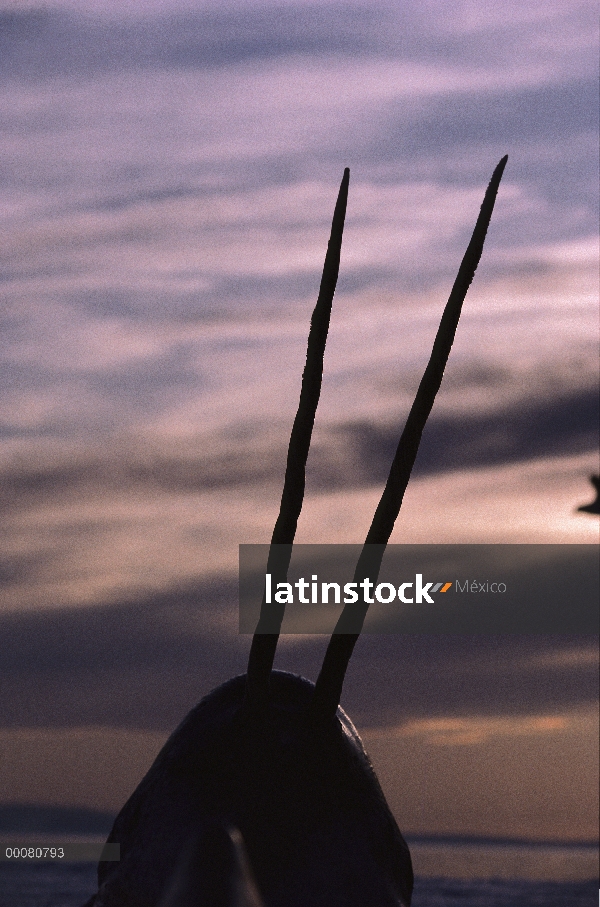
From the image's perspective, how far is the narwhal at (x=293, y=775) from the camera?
5.48 m

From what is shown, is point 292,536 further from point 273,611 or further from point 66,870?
point 66,870

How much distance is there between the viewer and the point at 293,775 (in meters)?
5.85

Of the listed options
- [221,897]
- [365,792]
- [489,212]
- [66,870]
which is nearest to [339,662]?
[365,792]

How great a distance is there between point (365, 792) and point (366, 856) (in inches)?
16.9

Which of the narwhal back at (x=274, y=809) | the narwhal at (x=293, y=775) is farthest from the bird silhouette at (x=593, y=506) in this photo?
the narwhal back at (x=274, y=809)

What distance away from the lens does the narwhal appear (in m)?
5.48

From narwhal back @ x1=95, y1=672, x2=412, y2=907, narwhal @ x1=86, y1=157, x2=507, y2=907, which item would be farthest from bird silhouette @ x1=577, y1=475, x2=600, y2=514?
narwhal back @ x1=95, y1=672, x2=412, y2=907

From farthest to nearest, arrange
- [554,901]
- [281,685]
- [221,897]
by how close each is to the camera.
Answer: [554,901]
[281,685]
[221,897]

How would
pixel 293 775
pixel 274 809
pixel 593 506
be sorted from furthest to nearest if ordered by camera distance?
1. pixel 593 506
2. pixel 293 775
3. pixel 274 809

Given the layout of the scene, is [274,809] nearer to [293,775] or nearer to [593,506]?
[293,775]

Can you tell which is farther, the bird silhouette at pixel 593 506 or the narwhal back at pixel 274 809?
the bird silhouette at pixel 593 506

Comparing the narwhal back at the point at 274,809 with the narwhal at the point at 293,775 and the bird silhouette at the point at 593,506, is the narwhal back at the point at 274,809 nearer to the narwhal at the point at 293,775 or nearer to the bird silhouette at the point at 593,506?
the narwhal at the point at 293,775

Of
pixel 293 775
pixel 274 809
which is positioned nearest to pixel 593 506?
pixel 293 775

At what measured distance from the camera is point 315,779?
5914 millimetres
